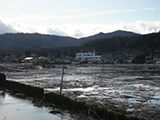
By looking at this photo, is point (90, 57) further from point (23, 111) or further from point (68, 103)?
point (68, 103)

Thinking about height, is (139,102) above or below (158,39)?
below

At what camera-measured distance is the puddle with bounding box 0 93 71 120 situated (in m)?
15.3

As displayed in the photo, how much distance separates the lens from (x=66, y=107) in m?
16.6

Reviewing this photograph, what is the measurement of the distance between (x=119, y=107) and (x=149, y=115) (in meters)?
2.66

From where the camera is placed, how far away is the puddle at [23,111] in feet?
50.3

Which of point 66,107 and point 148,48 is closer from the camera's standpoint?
point 66,107

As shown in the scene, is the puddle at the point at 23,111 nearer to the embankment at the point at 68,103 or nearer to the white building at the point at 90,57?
the embankment at the point at 68,103

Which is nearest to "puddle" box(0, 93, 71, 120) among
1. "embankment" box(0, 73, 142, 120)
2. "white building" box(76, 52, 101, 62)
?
"embankment" box(0, 73, 142, 120)

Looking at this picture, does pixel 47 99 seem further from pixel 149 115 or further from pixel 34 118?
pixel 149 115

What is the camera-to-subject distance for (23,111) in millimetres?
17031

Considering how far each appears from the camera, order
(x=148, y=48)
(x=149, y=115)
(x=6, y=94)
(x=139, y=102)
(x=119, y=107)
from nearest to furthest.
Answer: (x=149, y=115)
(x=119, y=107)
(x=139, y=102)
(x=6, y=94)
(x=148, y=48)

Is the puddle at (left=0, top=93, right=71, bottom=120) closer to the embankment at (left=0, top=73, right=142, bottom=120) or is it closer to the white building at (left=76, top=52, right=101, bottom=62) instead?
the embankment at (left=0, top=73, right=142, bottom=120)

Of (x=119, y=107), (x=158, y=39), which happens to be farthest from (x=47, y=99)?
(x=158, y=39)

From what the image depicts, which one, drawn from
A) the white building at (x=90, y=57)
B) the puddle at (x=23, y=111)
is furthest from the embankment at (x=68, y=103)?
the white building at (x=90, y=57)
